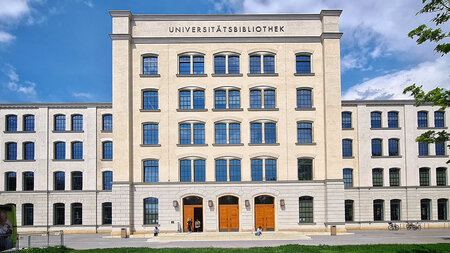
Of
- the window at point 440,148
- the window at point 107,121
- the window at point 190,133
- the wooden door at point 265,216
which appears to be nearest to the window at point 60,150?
the window at point 107,121

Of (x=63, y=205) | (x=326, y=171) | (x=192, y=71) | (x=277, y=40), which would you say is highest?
(x=277, y=40)

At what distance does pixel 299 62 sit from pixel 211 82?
8178 mm

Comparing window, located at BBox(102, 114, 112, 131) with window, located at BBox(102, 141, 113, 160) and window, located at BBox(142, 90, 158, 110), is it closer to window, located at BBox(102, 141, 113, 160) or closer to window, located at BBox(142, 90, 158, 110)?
window, located at BBox(102, 141, 113, 160)

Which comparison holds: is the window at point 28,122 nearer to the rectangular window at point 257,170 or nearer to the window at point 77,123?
the window at point 77,123

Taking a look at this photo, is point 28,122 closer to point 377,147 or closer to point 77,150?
point 77,150

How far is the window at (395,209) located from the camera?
40706mm

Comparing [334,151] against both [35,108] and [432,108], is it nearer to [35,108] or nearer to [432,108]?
[432,108]

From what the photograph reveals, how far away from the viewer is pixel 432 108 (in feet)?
136

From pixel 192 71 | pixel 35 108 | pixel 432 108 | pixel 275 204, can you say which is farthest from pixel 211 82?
pixel 432 108

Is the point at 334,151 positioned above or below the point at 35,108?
below

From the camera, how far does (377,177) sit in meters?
41.0

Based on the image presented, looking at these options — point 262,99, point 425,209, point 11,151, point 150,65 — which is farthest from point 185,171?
point 425,209

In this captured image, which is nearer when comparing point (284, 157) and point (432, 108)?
point (284, 157)

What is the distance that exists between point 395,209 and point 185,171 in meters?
22.3
